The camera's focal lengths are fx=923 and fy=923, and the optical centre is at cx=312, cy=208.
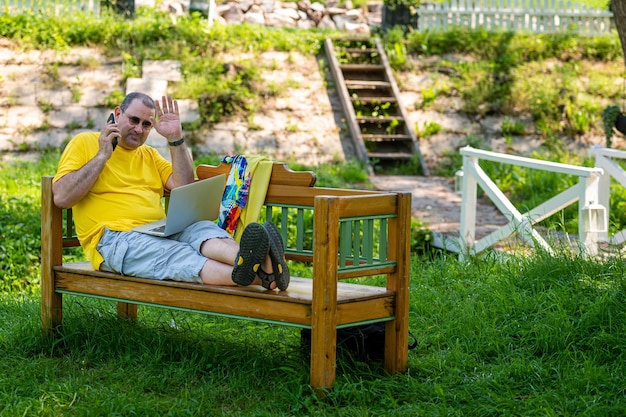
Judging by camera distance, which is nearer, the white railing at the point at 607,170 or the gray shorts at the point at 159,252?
the gray shorts at the point at 159,252

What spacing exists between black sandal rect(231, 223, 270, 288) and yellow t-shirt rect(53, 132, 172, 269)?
0.91 m

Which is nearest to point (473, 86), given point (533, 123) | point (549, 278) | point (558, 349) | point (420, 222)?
point (533, 123)

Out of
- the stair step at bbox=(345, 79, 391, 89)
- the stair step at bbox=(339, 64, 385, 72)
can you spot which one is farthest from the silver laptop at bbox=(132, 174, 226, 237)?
the stair step at bbox=(339, 64, 385, 72)

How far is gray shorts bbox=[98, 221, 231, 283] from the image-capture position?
4719 mm

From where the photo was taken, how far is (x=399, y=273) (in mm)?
4605

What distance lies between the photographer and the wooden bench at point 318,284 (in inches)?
166

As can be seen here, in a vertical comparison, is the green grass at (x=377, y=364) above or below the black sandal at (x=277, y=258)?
below

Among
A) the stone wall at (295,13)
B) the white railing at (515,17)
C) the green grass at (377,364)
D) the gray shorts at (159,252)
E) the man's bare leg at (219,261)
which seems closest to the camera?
the green grass at (377,364)

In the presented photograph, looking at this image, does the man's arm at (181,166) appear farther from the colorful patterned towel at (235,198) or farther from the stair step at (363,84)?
the stair step at (363,84)

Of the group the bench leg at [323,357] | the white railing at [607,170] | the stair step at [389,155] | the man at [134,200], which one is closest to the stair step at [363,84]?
the stair step at [389,155]

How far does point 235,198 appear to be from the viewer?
5.14 m

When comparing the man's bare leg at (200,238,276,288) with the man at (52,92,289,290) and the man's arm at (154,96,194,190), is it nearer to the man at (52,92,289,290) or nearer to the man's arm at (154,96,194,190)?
the man at (52,92,289,290)

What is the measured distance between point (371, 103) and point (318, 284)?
9259 millimetres

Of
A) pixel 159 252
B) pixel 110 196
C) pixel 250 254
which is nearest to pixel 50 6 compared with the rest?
pixel 110 196
